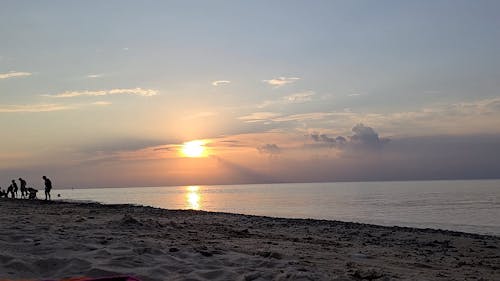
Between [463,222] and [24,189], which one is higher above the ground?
[24,189]

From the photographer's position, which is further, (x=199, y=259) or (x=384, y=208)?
(x=384, y=208)

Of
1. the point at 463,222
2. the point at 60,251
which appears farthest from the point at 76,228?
the point at 463,222

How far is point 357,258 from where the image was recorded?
964 cm

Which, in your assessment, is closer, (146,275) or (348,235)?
(146,275)

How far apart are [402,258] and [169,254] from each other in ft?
20.1

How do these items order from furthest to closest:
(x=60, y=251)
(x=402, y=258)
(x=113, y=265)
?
(x=402, y=258) → (x=60, y=251) → (x=113, y=265)

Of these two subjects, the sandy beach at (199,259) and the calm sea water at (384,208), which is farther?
the calm sea water at (384,208)

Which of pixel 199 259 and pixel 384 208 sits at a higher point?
pixel 199 259

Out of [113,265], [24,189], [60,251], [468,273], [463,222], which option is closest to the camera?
[113,265]

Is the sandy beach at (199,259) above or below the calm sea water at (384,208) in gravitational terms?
above

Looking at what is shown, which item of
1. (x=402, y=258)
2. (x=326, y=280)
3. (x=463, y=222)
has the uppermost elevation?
(x=326, y=280)

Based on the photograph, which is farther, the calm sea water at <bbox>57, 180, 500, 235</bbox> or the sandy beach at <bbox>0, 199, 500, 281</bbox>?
the calm sea water at <bbox>57, 180, 500, 235</bbox>

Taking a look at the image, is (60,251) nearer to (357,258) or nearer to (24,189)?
(357,258)

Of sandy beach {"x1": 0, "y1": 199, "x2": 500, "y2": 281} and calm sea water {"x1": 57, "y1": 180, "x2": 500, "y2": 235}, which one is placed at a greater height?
sandy beach {"x1": 0, "y1": 199, "x2": 500, "y2": 281}
